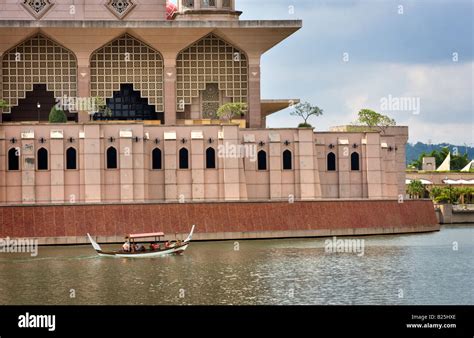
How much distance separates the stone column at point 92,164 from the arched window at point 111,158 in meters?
0.91

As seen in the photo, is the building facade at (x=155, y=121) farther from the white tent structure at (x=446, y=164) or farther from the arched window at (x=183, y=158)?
the white tent structure at (x=446, y=164)

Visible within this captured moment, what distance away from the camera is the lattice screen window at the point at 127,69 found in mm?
102375

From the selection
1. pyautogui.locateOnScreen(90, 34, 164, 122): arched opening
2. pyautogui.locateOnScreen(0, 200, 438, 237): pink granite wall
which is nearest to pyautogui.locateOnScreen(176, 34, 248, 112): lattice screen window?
pyautogui.locateOnScreen(90, 34, 164, 122): arched opening

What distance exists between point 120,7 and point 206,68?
9.31m

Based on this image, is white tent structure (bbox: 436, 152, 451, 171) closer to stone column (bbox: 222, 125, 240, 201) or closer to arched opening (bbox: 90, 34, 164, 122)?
arched opening (bbox: 90, 34, 164, 122)

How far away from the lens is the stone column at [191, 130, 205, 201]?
308 feet

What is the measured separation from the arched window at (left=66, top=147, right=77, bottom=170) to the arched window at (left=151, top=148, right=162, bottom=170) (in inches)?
234

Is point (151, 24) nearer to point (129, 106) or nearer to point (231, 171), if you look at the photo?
point (129, 106)

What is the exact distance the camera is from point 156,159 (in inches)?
3713

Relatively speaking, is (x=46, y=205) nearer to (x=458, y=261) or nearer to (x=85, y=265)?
(x=85, y=265)

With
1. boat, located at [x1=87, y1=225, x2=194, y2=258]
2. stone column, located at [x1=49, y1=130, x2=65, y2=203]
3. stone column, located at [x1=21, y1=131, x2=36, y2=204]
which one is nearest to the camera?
boat, located at [x1=87, y1=225, x2=194, y2=258]

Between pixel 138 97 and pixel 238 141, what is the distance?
46.9 ft

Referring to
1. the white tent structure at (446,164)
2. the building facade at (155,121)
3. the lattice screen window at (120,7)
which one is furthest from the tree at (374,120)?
the white tent structure at (446,164)

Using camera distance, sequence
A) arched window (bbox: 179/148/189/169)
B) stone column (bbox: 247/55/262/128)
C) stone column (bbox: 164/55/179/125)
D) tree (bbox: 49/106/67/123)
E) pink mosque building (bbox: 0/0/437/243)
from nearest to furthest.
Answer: pink mosque building (bbox: 0/0/437/243) < arched window (bbox: 179/148/189/169) < tree (bbox: 49/106/67/123) < stone column (bbox: 164/55/179/125) < stone column (bbox: 247/55/262/128)
